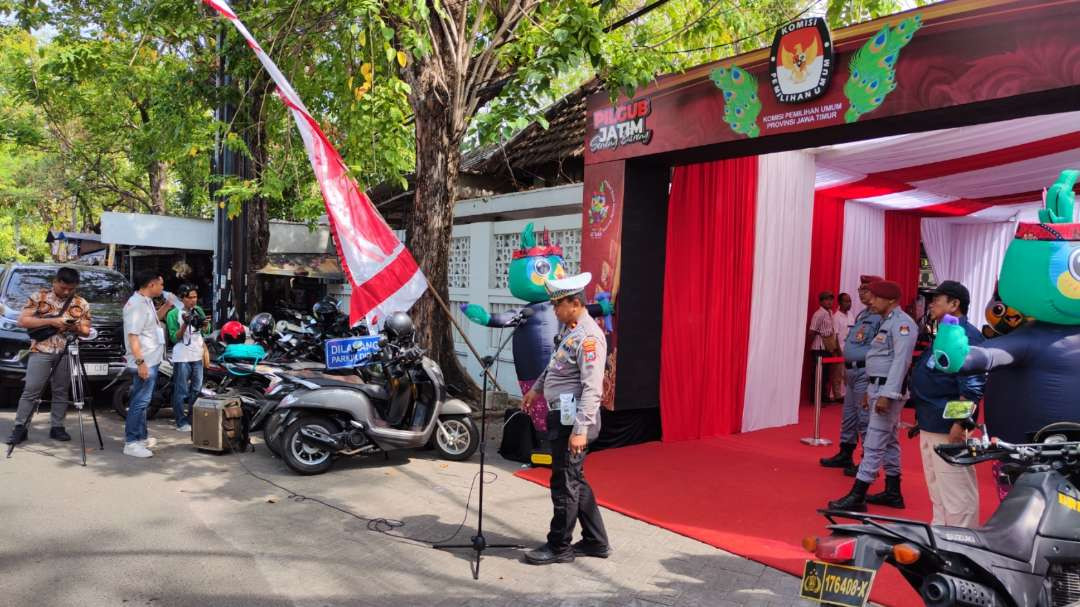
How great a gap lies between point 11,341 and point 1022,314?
32.0 ft

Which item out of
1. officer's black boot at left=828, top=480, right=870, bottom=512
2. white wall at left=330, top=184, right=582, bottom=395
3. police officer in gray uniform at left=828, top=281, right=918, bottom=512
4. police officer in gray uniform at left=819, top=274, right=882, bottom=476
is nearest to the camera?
police officer in gray uniform at left=828, top=281, right=918, bottom=512

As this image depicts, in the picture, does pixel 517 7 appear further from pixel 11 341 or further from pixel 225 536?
pixel 11 341

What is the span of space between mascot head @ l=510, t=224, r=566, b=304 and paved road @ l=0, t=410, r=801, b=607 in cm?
168

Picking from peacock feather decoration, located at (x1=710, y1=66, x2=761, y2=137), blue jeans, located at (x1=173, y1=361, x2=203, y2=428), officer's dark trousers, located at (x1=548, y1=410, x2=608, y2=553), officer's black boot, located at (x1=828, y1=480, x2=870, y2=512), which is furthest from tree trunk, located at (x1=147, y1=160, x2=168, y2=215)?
officer's black boot, located at (x1=828, y1=480, x2=870, y2=512)

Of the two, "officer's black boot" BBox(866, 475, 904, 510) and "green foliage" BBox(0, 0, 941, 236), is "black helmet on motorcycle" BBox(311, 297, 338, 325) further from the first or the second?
"officer's black boot" BBox(866, 475, 904, 510)

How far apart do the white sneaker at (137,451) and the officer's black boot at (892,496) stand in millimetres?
6254

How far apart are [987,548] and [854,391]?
413cm

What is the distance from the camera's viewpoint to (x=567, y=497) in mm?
4137

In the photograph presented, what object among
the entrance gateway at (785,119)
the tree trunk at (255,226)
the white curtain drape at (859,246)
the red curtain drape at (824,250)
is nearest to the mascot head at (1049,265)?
the entrance gateway at (785,119)

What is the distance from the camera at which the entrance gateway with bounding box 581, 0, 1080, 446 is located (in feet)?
14.6

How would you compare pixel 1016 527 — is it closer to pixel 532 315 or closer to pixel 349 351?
pixel 532 315

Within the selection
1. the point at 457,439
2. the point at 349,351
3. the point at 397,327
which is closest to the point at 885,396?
the point at 457,439

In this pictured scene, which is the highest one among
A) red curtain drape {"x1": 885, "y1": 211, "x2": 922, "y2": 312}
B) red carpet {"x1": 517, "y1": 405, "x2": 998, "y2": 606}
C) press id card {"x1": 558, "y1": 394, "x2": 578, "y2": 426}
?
red curtain drape {"x1": 885, "y1": 211, "x2": 922, "y2": 312}

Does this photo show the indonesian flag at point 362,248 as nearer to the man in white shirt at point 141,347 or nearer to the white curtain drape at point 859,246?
the man in white shirt at point 141,347
